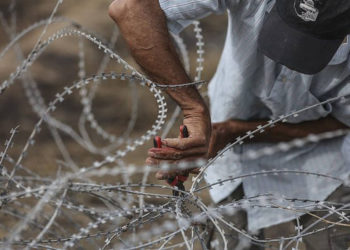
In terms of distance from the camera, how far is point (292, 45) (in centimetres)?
193

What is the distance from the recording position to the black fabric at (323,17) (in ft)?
5.98

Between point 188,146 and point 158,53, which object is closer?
point 188,146

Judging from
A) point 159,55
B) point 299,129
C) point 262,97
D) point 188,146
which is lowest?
point 299,129

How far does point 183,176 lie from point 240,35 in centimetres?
45

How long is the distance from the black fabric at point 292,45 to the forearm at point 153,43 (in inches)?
8.8

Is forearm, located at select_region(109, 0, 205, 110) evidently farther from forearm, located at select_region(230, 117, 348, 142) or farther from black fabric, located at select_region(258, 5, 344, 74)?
forearm, located at select_region(230, 117, 348, 142)

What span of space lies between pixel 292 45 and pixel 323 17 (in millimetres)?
115

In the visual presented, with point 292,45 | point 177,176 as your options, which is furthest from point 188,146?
point 292,45

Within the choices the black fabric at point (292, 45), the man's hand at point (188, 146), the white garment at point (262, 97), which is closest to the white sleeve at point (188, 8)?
the white garment at point (262, 97)

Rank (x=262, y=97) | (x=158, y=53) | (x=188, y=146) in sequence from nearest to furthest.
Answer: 1. (x=188, y=146)
2. (x=158, y=53)
3. (x=262, y=97)

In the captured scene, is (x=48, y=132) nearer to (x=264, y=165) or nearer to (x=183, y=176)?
(x=264, y=165)

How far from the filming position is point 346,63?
6.82ft

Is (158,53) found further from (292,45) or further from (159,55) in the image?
(292,45)

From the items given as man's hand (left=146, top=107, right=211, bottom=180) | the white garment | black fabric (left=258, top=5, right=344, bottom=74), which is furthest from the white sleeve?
man's hand (left=146, top=107, right=211, bottom=180)
